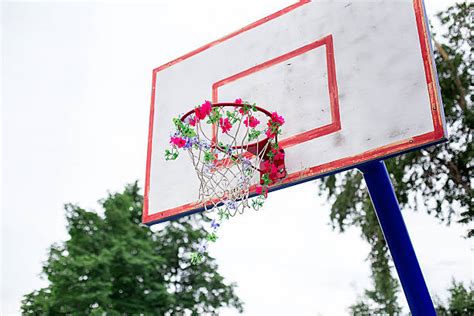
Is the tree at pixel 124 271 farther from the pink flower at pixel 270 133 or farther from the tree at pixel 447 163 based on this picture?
the pink flower at pixel 270 133

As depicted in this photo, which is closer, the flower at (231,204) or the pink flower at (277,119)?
the flower at (231,204)

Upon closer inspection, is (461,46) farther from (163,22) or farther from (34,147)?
(34,147)

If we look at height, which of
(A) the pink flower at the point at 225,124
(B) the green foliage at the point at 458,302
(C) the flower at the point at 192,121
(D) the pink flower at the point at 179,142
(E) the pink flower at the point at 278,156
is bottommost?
(E) the pink flower at the point at 278,156

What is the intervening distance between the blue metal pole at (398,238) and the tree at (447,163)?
5681 mm

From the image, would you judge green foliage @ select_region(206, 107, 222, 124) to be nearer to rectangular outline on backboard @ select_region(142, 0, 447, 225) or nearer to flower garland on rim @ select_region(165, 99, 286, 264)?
flower garland on rim @ select_region(165, 99, 286, 264)

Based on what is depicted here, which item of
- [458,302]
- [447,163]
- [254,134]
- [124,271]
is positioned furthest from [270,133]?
[458,302]

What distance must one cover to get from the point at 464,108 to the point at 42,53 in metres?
8.86

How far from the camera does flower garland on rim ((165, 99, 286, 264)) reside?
117 inches

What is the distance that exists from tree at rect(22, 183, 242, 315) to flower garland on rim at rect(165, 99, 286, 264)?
383 inches

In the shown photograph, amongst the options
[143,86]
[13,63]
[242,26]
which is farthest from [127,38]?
[242,26]

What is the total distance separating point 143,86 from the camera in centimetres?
999

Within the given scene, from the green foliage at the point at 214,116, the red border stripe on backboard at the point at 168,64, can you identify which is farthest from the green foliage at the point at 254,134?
the red border stripe on backboard at the point at 168,64

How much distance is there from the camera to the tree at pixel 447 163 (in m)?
8.56

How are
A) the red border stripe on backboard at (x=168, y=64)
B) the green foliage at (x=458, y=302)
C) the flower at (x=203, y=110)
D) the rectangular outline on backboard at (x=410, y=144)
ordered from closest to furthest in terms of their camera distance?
the rectangular outline on backboard at (x=410, y=144), the flower at (x=203, y=110), the red border stripe on backboard at (x=168, y=64), the green foliage at (x=458, y=302)
